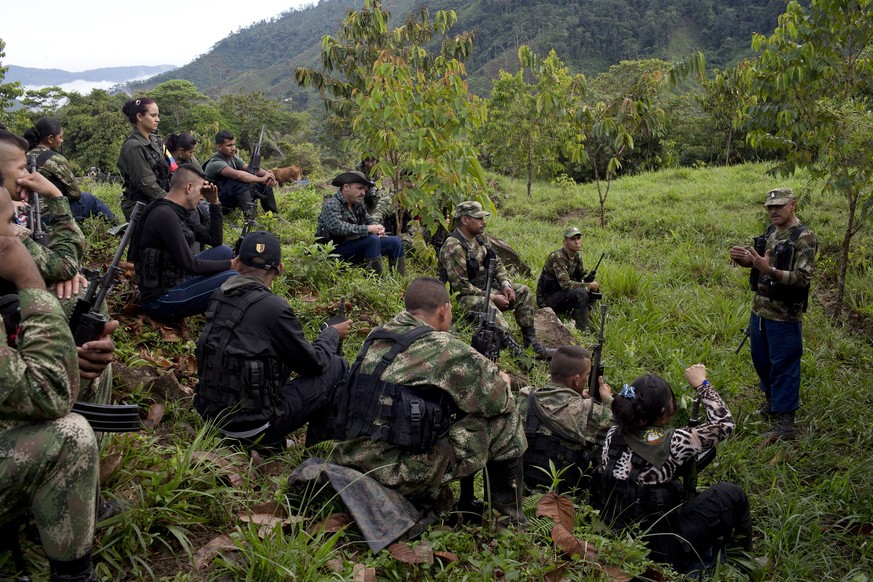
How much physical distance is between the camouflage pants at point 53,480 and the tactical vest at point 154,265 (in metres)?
2.80

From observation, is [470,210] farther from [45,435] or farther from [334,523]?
[45,435]

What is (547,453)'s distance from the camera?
3.93 meters

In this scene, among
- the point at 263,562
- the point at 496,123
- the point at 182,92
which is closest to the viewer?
the point at 263,562

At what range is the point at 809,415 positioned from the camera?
5.55 meters

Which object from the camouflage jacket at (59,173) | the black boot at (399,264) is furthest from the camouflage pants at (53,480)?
the black boot at (399,264)

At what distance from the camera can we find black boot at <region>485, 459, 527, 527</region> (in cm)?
339

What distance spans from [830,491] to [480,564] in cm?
312

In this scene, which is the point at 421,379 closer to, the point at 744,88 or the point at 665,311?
the point at 665,311

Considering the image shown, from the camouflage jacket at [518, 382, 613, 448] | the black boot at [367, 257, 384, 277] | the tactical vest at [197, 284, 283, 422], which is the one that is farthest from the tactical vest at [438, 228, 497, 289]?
the tactical vest at [197, 284, 283, 422]

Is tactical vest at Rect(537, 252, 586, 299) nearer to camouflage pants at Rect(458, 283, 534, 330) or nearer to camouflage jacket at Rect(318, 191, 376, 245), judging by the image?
camouflage pants at Rect(458, 283, 534, 330)

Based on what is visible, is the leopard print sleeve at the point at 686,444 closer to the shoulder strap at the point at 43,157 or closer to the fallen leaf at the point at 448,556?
the fallen leaf at the point at 448,556

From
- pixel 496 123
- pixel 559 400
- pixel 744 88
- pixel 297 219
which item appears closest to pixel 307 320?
pixel 559 400

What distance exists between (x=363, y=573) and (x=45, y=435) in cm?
134

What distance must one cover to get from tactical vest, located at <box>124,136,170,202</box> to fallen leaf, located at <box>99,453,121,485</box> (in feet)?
12.9
